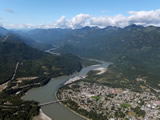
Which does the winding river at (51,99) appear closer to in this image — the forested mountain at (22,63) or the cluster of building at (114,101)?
the cluster of building at (114,101)

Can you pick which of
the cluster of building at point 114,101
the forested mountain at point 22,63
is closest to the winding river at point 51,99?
the cluster of building at point 114,101

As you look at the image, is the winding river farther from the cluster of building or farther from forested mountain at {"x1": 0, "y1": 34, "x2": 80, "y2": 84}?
forested mountain at {"x1": 0, "y1": 34, "x2": 80, "y2": 84}

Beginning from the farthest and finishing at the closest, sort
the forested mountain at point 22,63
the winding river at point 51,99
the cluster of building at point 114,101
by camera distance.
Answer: the forested mountain at point 22,63, the cluster of building at point 114,101, the winding river at point 51,99

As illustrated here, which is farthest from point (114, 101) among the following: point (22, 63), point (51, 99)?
point (22, 63)

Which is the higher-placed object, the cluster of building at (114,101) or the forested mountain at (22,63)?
the forested mountain at (22,63)

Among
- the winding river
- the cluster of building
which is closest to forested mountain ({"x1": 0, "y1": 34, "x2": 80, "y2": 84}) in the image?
the winding river

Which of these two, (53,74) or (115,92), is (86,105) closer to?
(115,92)

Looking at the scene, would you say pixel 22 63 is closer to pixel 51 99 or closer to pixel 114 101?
pixel 51 99

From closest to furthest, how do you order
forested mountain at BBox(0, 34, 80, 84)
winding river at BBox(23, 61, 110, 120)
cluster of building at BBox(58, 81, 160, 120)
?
1. winding river at BBox(23, 61, 110, 120)
2. cluster of building at BBox(58, 81, 160, 120)
3. forested mountain at BBox(0, 34, 80, 84)

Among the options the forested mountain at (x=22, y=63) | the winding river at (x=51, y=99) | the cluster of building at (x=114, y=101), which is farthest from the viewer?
the forested mountain at (x=22, y=63)
